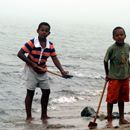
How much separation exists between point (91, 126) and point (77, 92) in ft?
21.2

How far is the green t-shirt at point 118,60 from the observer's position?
6.94 m

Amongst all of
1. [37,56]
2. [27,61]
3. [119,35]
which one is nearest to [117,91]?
[119,35]

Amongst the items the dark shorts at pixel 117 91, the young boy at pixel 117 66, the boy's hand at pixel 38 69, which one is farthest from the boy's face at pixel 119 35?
the boy's hand at pixel 38 69

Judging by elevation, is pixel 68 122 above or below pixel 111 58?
below

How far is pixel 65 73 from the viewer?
7.77 m

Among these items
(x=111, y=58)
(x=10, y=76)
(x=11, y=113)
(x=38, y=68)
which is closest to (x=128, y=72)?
(x=111, y=58)

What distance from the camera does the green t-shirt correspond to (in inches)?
273

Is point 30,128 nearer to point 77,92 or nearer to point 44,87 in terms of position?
point 44,87

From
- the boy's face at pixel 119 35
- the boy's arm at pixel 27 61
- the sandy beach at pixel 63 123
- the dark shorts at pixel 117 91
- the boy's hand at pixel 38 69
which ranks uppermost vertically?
the boy's face at pixel 119 35

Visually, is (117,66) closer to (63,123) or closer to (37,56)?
(37,56)

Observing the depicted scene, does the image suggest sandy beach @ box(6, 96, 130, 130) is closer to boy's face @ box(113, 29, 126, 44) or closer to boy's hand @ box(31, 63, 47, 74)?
boy's hand @ box(31, 63, 47, 74)

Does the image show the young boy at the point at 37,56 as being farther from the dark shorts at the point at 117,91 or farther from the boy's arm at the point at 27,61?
the dark shorts at the point at 117,91

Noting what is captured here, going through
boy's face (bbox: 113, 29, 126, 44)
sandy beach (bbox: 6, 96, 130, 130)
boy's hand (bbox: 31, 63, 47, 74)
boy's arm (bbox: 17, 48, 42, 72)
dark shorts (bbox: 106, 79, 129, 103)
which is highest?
boy's face (bbox: 113, 29, 126, 44)

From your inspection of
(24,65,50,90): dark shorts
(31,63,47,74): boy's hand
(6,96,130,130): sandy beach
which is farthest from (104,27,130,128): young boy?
(24,65,50,90): dark shorts
